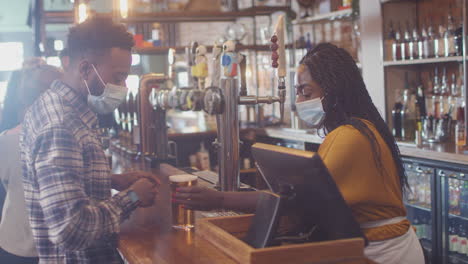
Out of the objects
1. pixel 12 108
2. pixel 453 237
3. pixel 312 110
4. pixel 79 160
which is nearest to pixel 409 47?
pixel 453 237

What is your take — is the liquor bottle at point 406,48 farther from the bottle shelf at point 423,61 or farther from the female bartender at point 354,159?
the female bartender at point 354,159

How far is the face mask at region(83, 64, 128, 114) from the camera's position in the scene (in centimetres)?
183

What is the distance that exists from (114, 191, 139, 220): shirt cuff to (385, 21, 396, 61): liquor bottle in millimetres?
3321

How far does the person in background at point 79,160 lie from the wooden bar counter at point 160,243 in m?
0.09

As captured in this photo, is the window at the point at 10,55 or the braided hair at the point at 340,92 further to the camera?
the window at the point at 10,55

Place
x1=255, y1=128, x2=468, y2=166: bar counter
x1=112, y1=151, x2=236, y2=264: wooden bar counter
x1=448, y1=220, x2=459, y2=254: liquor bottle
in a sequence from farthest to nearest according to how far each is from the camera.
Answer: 1. x1=448, y1=220, x2=459, y2=254: liquor bottle
2. x1=255, y1=128, x2=468, y2=166: bar counter
3. x1=112, y1=151, x2=236, y2=264: wooden bar counter

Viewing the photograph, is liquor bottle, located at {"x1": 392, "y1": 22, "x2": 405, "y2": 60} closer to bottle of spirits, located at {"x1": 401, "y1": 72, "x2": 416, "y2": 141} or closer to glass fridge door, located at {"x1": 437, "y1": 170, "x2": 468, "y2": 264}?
bottle of spirits, located at {"x1": 401, "y1": 72, "x2": 416, "y2": 141}

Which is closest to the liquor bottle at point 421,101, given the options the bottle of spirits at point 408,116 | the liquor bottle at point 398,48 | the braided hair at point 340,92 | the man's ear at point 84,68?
the bottle of spirits at point 408,116

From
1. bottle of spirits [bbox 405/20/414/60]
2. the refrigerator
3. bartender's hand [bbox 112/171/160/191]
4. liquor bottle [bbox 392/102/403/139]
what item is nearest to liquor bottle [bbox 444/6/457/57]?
bottle of spirits [bbox 405/20/414/60]

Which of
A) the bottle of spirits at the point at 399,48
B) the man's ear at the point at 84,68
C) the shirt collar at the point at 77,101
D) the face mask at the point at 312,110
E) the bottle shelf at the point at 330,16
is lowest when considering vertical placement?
the face mask at the point at 312,110

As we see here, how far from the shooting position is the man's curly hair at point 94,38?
180 cm

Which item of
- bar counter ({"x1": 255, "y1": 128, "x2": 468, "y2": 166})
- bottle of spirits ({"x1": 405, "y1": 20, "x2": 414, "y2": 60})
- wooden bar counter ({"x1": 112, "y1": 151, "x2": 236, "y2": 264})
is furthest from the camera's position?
bottle of spirits ({"x1": 405, "y1": 20, "x2": 414, "y2": 60})

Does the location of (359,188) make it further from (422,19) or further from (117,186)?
(422,19)

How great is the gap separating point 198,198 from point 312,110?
0.53m
